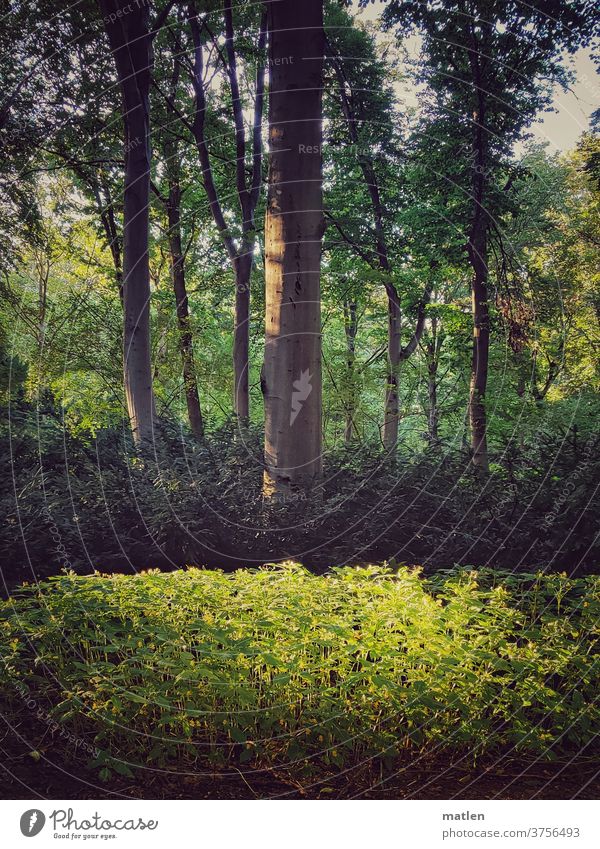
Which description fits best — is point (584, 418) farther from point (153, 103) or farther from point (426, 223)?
point (153, 103)

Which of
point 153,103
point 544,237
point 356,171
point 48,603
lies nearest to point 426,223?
point 544,237

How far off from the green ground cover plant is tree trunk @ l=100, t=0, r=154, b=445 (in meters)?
5.75

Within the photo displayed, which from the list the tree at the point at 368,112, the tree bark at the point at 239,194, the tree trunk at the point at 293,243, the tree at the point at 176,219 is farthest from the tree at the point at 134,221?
the tree at the point at 368,112

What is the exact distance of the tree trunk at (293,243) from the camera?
21.5 feet

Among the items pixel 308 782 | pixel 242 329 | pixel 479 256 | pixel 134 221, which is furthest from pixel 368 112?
pixel 308 782

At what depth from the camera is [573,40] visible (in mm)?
7848

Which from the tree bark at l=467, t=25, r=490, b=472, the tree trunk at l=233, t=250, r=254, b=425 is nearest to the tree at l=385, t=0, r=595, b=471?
the tree bark at l=467, t=25, r=490, b=472

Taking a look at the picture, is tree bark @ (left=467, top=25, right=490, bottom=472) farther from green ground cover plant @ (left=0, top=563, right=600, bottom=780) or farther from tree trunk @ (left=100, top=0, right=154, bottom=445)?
green ground cover plant @ (left=0, top=563, right=600, bottom=780)

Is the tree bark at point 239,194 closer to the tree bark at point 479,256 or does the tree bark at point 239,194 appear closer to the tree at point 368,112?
the tree at point 368,112

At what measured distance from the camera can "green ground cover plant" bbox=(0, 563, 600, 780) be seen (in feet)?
11.1

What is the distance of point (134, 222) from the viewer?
973 centimetres

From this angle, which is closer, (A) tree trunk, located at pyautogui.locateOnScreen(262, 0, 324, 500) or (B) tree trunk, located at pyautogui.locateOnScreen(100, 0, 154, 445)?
(A) tree trunk, located at pyautogui.locateOnScreen(262, 0, 324, 500)

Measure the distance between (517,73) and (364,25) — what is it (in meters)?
6.10

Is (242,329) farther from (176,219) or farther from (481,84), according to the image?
(481,84)
